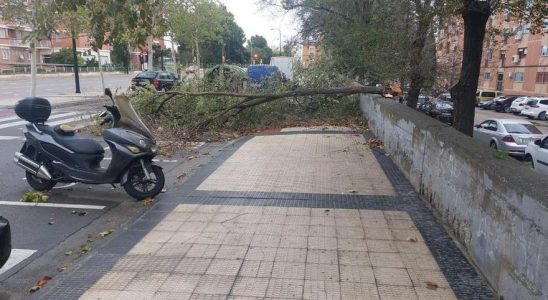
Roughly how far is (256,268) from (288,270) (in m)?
0.30

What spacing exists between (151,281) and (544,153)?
1115cm

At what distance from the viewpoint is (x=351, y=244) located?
495 centimetres

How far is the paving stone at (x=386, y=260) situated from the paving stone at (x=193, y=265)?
1606 mm

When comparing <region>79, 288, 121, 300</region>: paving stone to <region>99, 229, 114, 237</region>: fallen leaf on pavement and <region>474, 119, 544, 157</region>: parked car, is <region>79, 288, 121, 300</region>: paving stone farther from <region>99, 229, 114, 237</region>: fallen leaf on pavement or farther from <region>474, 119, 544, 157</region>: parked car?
<region>474, 119, 544, 157</region>: parked car

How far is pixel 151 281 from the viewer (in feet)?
13.5

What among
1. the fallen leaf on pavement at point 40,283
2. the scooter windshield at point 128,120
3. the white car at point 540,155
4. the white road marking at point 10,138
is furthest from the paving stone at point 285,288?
the white road marking at point 10,138

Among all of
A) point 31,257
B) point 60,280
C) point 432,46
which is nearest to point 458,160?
point 60,280

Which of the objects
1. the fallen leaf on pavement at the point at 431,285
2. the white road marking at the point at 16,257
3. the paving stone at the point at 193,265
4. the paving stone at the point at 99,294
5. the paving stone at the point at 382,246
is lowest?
the white road marking at the point at 16,257

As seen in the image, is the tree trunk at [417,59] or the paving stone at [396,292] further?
the tree trunk at [417,59]

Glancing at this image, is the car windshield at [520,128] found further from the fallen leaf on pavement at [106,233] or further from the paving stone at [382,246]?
the fallen leaf on pavement at [106,233]

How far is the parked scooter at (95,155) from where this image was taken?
21.1 feet

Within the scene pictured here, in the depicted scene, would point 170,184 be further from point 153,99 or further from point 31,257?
point 153,99

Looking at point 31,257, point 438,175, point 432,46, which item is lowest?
point 31,257

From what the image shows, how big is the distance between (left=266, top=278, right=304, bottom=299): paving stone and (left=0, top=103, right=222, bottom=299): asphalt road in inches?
83.5
